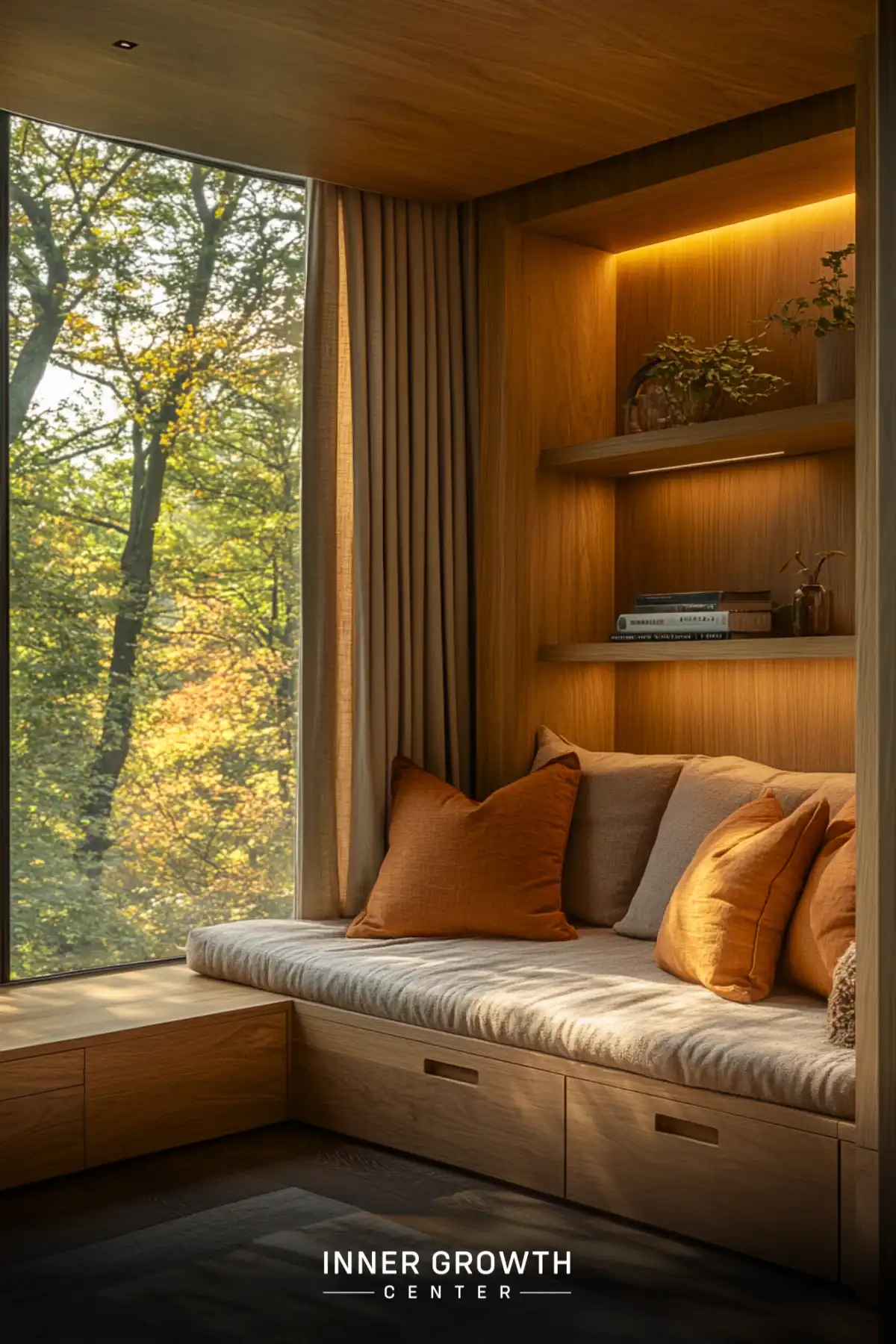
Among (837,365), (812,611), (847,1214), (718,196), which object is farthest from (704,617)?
(847,1214)

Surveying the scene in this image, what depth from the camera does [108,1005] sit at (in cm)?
328

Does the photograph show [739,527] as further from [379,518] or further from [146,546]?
[146,546]

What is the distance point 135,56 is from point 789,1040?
2.37 metres

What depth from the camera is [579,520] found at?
412cm

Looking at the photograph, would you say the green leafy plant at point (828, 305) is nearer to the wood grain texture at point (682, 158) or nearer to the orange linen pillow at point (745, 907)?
the wood grain texture at point (682, 158)

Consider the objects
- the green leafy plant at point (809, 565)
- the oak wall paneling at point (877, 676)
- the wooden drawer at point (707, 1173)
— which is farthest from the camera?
the green leafy plant at point (809, 565)

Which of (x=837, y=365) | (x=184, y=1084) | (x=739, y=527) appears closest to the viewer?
(x=184, y=1084)

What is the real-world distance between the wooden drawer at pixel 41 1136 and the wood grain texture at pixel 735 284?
7.77 feet

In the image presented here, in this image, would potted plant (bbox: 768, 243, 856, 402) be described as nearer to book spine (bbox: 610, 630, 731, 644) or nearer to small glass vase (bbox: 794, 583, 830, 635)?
small glass vase (bbox: 794, 583, 830, 635)

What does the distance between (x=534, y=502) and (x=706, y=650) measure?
27.9 inches

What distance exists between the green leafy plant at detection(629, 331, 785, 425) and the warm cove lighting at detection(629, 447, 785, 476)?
14 centimetres

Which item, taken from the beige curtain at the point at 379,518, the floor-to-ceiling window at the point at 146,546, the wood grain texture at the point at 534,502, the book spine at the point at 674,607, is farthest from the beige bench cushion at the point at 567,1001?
the floor-to-ceiling window at the point at 146,546

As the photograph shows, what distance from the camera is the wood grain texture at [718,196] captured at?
3381 mm


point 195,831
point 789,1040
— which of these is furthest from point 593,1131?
point 195,831
